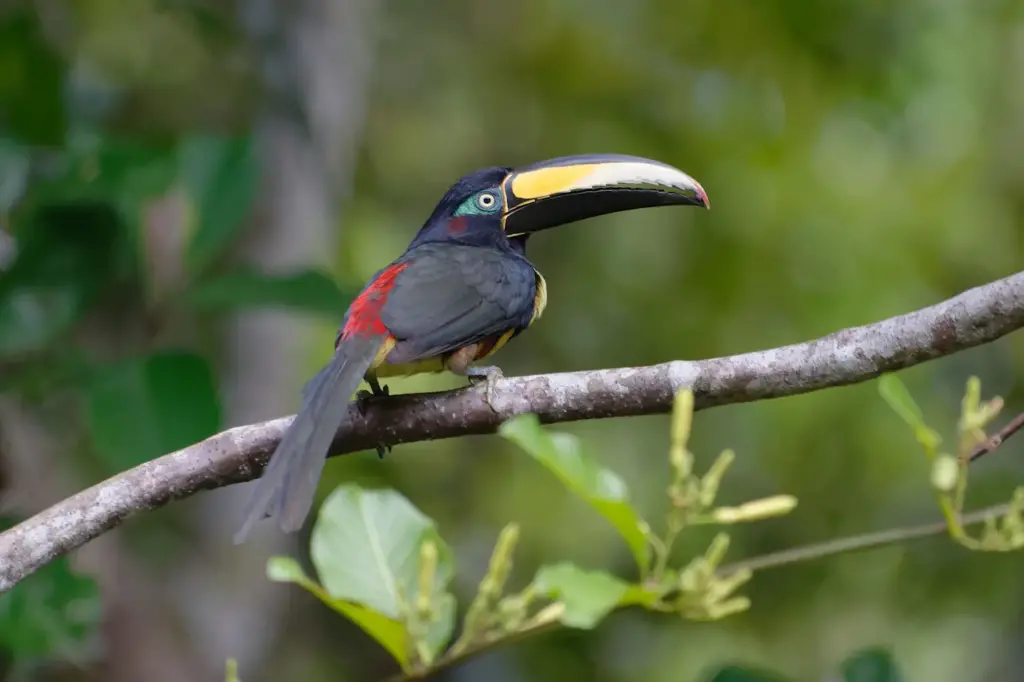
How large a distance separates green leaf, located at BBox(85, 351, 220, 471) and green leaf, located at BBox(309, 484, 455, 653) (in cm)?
78

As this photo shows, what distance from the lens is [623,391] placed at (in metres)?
1.85

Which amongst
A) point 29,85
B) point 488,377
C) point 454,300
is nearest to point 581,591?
point 488,377

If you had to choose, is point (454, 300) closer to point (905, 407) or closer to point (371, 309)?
point (371, 309)

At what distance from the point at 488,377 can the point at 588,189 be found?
0.79 metres

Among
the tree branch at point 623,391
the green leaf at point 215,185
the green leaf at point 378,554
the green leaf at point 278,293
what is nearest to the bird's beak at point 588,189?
the green leaf at point 278,293

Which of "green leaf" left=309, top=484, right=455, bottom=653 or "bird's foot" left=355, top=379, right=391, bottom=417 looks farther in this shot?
"bird's foot" left=355, top=379, right=391, bottom=417

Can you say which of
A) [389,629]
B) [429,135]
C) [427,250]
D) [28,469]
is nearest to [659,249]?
[429,135]

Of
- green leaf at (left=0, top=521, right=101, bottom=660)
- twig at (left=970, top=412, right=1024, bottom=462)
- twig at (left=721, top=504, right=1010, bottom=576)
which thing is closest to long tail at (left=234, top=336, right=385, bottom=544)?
twig at (left=721, top=504, right=1010, bottom=576)

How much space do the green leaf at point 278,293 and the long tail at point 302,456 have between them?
1.76ft

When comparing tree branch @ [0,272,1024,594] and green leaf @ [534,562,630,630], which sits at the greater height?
tree branch @ [0,272,1024,594]

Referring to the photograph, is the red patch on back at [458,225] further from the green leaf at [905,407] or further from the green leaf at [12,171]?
the green leaf at [905,407]

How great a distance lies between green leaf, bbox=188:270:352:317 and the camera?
2.72 meters

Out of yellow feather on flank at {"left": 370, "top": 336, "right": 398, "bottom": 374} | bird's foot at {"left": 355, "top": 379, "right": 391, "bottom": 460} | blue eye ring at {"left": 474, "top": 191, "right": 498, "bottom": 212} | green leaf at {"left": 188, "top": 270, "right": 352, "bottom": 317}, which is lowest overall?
bird's foot at {"left": 355, "top": 379, "right": 391, "bottom": 460}

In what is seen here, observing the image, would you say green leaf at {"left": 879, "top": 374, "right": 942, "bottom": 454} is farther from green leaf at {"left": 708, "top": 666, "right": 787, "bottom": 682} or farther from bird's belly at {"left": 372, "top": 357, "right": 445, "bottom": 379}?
bird's belly at {"left": 372, "top": 357, "right": 445, "bottom": 379}
